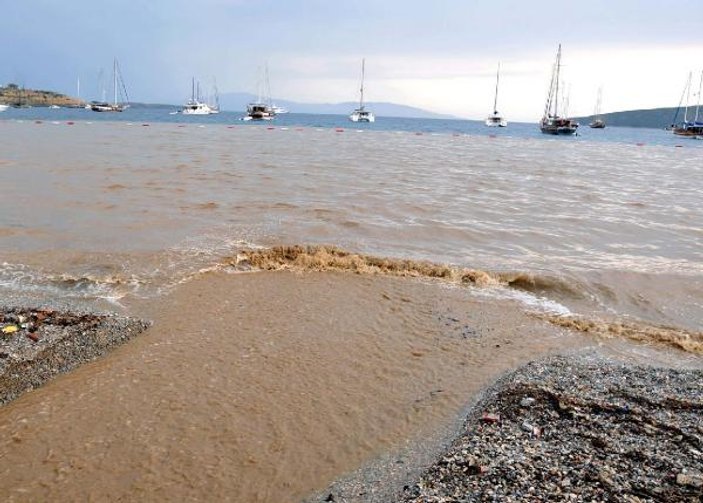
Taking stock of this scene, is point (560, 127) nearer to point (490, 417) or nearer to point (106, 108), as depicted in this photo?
point (490, 417)

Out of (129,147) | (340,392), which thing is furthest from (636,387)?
(129,147)

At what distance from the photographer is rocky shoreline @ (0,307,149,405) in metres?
6.18

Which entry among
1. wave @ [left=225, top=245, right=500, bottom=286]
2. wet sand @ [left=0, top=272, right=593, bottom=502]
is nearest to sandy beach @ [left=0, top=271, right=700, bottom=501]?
wet sand @ [left=0, top=272, right=593, bottom=502]

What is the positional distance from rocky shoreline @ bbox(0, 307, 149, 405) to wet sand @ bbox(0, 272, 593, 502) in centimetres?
24

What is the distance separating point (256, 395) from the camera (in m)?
6.16

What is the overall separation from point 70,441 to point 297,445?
6.99ft

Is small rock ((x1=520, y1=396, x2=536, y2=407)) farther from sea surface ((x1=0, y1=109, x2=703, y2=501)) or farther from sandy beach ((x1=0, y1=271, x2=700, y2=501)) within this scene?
sea surface ((x1=0, y1=109, x2=703, y2=501))

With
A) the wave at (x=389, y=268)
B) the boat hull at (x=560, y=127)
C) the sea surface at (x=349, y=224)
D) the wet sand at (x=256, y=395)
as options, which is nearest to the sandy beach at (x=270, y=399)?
the wet sand at (x=256, y=395)

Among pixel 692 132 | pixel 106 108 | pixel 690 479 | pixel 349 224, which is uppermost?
pixel 106 108

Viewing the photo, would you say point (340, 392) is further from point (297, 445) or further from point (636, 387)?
point (636, 387)

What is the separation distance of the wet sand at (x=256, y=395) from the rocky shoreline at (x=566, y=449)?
43cm

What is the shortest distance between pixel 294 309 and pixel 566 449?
5.05 m

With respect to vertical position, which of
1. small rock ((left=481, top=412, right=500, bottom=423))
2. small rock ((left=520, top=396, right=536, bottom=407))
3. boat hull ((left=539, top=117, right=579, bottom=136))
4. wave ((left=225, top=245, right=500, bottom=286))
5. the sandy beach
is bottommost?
the sandy beach

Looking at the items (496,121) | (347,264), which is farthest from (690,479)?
(496,121)
